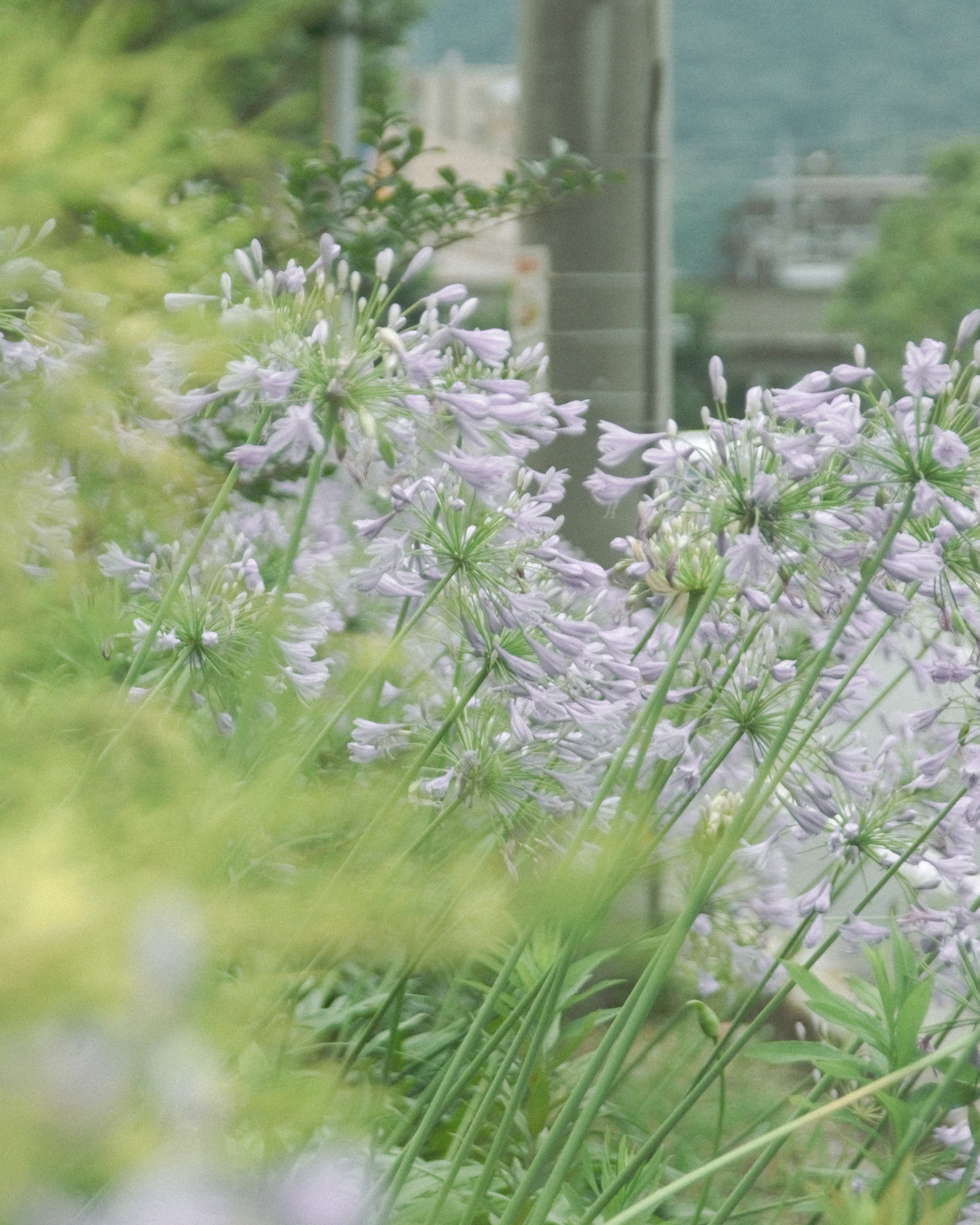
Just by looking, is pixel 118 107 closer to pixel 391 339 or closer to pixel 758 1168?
pixel 391 339

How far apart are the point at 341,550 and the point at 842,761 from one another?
1.12 metres

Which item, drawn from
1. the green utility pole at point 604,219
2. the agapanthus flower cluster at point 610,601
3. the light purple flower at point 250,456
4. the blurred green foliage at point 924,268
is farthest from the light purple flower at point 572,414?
the blurred green foliage at point 924,268

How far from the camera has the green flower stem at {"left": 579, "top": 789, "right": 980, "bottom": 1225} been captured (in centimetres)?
139

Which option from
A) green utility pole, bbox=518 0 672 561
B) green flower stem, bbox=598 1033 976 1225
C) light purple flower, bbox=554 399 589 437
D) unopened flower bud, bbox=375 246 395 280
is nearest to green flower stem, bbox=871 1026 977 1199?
green flower stem, bbox=598 1033 976 1225

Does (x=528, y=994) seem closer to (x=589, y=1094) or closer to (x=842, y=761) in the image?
(x=842, y=761)

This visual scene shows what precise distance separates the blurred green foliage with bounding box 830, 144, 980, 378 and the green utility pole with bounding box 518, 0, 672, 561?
3363cm

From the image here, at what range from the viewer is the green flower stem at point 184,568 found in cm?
145

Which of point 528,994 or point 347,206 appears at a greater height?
point 347,206

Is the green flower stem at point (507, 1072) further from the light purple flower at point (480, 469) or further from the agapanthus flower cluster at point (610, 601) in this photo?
the light purple flower at point (480, 469)

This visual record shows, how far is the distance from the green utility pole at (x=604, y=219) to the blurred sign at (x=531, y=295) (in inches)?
0.7

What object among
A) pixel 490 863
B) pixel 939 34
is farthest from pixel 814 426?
pixel 939 34

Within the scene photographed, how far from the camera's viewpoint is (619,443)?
182cm

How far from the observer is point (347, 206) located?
3055mm

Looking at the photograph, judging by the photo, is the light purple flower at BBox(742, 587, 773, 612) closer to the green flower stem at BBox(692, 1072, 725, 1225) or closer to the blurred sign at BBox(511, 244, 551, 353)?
the green flower stem at BBox(692, 1072, 725, 1225)
